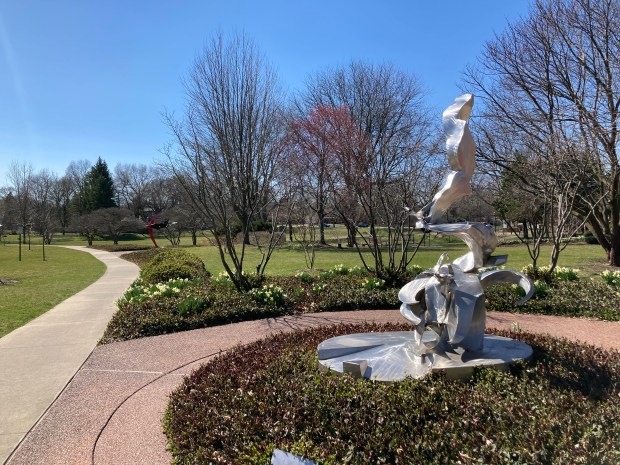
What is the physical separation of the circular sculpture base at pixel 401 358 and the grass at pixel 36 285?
6467mm

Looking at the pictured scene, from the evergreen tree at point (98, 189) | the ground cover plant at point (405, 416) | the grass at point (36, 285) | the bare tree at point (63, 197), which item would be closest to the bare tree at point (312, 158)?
the grass at point (36, 285)

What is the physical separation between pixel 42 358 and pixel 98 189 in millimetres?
54294

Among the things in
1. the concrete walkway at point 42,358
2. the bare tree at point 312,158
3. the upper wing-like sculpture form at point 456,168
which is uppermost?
the bare tree at point 312,158

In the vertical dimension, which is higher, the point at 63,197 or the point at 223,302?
the point at 63,197

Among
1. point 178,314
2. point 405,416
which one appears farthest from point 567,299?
point 178,314

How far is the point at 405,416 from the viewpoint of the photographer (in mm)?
3648

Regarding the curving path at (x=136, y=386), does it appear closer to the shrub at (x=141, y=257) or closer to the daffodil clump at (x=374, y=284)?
the daffodil clump at (x=374, y=284)

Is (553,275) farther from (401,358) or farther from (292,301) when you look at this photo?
(401,358)

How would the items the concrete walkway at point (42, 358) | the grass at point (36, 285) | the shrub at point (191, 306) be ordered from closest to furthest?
the concrete walkway at point (42, 358)
the shrub at point (191, 306)
the grass at point (36, 285)

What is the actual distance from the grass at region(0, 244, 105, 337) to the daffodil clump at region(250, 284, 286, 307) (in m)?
4.50

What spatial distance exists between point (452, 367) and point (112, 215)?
131 feet

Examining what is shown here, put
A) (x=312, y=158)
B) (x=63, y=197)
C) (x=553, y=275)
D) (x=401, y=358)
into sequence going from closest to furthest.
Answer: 1. (x=401, y=358)
2. (x=553, y=275)
3. (x=312, y=158)
4. (x=63, y=197)

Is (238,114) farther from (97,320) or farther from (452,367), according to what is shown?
(452,367)

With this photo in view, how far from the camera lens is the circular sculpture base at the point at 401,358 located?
443 cm
